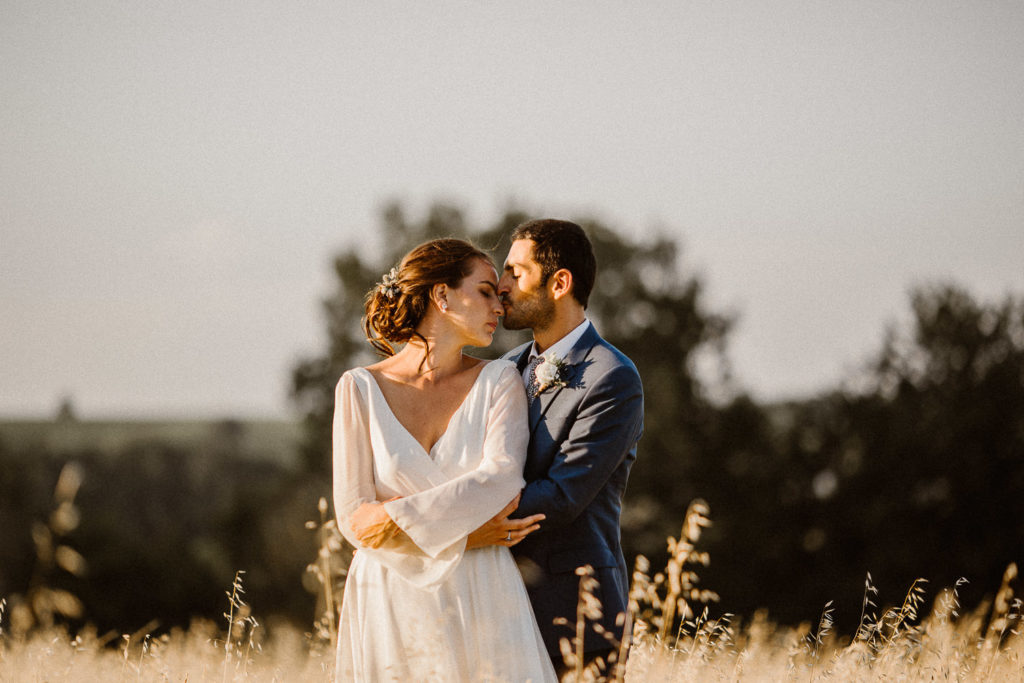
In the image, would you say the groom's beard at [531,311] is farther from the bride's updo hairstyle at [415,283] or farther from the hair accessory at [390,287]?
the hair accessory at [390,287]

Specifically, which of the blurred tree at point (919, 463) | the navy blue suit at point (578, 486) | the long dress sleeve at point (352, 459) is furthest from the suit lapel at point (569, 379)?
the blurred tree at point (919, 463)

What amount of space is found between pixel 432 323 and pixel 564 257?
738 mm

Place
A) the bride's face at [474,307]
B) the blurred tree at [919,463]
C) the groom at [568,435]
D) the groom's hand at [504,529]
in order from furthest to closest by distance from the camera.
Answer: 1. the blurred tree at [919,463]
2. the bride's face at [474,307]
3. the groom at [568,435]
4. the groom's hand at [504,529]

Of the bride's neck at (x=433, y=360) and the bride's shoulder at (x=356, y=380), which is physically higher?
the bride's neck at (x=433, y=360)

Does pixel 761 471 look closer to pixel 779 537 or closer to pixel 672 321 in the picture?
pixel 779 537

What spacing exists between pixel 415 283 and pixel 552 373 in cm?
72

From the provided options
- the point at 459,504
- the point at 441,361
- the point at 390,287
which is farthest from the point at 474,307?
the point at 459,504

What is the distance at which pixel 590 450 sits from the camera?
14.0 ft

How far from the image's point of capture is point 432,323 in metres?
4.42

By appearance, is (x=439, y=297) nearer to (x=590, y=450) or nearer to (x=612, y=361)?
(x=612, y=361)

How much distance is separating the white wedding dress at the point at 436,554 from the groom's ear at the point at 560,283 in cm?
63

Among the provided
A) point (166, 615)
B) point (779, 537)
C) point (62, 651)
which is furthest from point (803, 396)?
point (62, 651)

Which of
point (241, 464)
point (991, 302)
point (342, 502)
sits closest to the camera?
point (342, 502)

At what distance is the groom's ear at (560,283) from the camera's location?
4734mm
